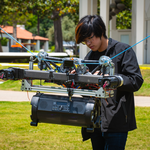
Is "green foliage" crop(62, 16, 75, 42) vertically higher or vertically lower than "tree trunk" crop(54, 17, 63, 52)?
higher

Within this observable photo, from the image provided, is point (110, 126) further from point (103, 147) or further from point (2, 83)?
point (2, 83)

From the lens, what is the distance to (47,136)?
6258mm

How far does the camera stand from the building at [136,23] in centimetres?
1605

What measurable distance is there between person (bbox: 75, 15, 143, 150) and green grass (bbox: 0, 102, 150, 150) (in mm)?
3105

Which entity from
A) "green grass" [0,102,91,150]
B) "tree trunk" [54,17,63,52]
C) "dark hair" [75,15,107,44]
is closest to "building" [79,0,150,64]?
"green grass" [0,102,91,150]

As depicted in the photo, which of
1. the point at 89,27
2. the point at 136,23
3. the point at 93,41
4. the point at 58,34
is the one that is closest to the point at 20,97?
the point at 136,23

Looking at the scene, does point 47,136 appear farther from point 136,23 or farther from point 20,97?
point 136,23

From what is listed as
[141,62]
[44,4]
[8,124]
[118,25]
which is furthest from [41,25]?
[8,124]

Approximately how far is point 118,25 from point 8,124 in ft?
100

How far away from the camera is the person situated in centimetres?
231

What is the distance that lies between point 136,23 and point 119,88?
48.0ft

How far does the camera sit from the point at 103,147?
9.42 ft

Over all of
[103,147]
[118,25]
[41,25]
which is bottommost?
[103,147]

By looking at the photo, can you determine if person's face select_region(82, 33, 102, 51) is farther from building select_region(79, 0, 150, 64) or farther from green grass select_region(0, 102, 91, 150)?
building select_region(79, 0, 150, 64)
